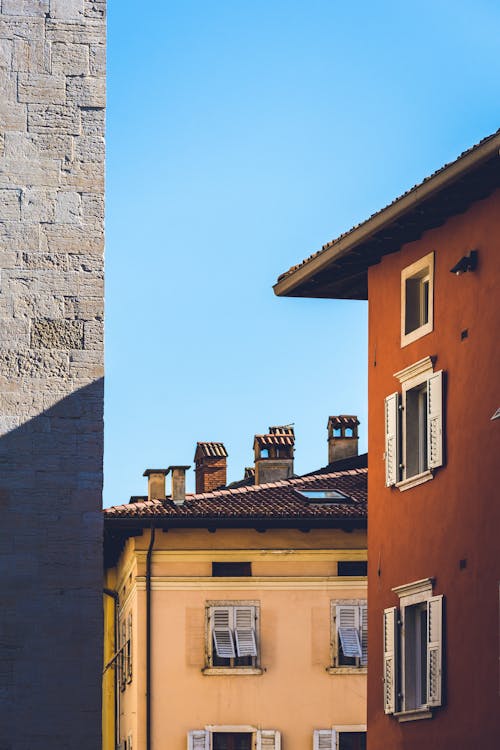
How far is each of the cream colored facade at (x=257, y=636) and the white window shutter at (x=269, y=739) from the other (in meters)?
0.09

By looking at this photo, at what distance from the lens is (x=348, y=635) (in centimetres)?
3572

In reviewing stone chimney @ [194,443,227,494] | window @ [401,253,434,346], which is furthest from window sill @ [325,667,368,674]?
window @ [401,253,434,346]

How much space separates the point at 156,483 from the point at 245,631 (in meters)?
5.69

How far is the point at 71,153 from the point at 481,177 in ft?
26.8

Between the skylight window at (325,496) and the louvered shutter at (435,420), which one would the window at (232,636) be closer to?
the skylight window at (325,496)

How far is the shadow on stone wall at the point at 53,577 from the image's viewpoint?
47.4ft

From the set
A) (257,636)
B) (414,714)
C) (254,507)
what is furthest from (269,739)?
(414,714)

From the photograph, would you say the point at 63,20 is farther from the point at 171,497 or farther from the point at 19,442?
the point at 171,497

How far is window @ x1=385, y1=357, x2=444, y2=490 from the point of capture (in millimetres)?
24062

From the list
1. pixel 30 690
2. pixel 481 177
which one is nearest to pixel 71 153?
pixel 30 690

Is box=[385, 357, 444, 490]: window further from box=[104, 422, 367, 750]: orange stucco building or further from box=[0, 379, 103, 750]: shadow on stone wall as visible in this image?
box=[104, 422, 367, 750]: orange stucco building

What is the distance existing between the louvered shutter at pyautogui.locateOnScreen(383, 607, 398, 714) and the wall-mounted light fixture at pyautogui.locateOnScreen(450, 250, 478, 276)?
4.77 meters

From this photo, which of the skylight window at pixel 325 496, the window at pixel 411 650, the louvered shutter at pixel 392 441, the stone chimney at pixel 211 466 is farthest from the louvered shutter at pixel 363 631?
the louvered shutter at pixel 392 441

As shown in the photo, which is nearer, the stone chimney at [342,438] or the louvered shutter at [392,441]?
the louvered shutter at [392,441]
